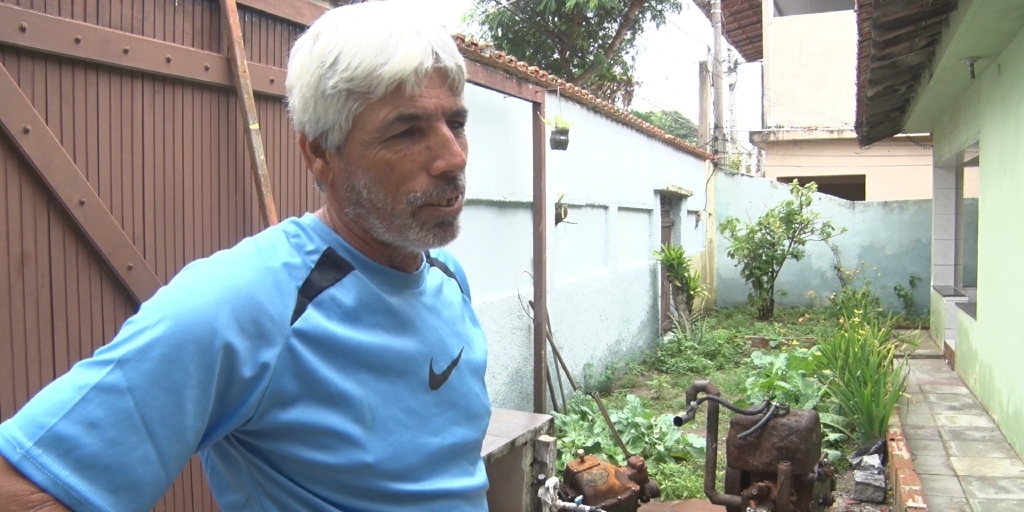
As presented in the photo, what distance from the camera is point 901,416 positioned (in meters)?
5.95

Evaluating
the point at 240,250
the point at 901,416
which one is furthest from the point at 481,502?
the point at 901,416

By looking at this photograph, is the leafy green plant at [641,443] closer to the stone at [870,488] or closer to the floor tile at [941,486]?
the stone at [870,488]

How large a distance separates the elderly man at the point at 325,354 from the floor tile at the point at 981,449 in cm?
464

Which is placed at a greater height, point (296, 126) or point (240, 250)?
point (296, 126)

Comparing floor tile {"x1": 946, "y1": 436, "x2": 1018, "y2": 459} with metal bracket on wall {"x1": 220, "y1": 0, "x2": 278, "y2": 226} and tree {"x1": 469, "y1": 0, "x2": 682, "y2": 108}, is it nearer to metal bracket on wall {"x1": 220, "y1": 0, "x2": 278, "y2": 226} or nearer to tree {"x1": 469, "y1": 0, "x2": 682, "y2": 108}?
metal bracket on wall {"x1": 220, "y1": 0, "x2": 278, "y2": 226}

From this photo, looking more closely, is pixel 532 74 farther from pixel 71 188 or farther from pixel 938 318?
pixel 938 318

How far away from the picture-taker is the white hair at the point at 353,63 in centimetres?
125

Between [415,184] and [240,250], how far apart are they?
1.03 feet

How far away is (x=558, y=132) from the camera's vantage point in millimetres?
6445

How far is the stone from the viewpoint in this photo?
474 cm

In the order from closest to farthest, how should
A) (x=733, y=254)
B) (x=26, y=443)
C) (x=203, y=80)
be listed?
(x=26, y=443), (x=203, y=80), (x=733, y=254)

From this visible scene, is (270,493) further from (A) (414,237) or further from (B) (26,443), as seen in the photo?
(A) (414,237)

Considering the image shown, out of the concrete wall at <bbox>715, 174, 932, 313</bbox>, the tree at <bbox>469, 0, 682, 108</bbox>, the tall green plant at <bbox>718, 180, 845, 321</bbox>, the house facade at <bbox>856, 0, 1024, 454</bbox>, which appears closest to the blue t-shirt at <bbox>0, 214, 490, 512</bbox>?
the house facade at <bbox>856, 0, 1024, 454</bbox>

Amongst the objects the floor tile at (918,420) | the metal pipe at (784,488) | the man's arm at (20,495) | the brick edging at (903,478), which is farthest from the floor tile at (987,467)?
the man's arm at (20,495)
